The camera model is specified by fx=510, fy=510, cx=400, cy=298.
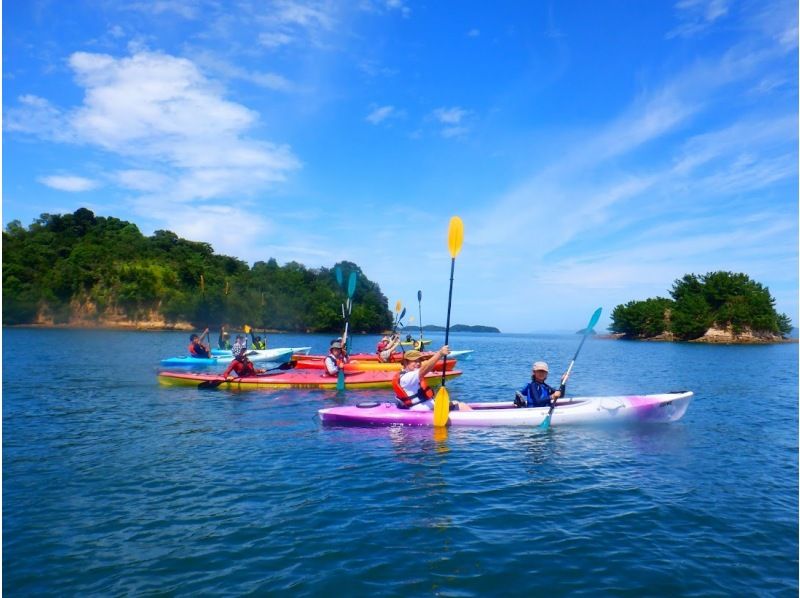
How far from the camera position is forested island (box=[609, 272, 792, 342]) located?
7200cm

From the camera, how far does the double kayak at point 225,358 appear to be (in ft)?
74.8

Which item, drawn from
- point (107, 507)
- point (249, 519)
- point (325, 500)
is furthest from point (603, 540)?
Answer: point (107, 507)

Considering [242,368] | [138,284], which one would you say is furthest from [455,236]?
[138,284]

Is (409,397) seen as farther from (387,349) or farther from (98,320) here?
(98,320)

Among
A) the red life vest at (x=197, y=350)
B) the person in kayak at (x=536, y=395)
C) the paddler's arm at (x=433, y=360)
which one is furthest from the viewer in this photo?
the red life vest at (x=197, y=350)

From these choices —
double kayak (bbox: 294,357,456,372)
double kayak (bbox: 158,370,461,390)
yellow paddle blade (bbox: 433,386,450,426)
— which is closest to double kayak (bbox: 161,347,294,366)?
double kayak (bbox: 294,357,456,372)

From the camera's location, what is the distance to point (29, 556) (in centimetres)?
532

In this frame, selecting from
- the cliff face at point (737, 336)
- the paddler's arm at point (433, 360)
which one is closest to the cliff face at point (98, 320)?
the paddler's arm at point (433, 360)

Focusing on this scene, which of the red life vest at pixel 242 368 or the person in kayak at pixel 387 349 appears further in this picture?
the person in kayak at pixel 387 349

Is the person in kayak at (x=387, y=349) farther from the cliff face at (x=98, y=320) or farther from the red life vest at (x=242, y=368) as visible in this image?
the cliff face at (x=98, y=320)

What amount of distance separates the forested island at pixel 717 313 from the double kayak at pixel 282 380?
70.9 m

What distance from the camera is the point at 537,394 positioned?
1152 centimetres

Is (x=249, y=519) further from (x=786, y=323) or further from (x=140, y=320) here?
(x=786, y=323)

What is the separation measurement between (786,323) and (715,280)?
12.7 m
